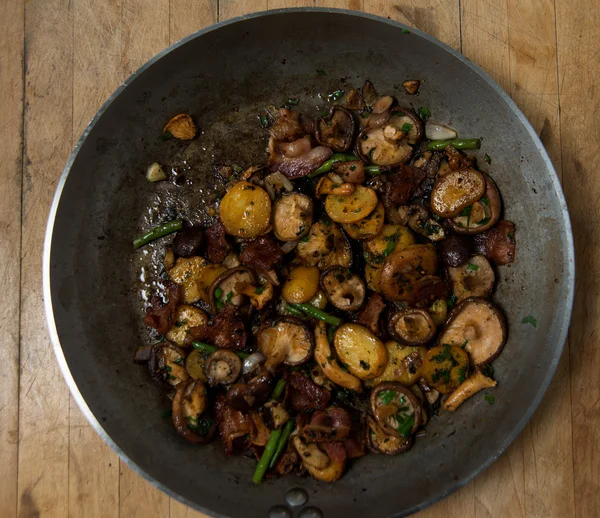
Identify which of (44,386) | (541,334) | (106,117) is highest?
(106,117)

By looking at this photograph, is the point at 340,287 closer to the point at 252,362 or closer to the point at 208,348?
the point at 252,362

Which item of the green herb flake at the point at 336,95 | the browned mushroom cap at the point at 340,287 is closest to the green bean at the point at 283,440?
the browned mushroom cap at the point at 340,287

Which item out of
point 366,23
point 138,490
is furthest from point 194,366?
point 366,23

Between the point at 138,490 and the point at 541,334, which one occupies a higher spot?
the point at 541,334

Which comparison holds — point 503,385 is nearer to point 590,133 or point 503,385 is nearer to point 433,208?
point 433,208

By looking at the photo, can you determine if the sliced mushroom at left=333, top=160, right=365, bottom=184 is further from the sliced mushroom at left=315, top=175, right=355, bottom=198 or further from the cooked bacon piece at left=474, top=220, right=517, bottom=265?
the cooked bacon piece at left=474, top=220, right=517, bottom=265

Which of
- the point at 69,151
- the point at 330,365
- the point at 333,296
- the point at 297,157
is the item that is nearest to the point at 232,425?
the point at 330,365
